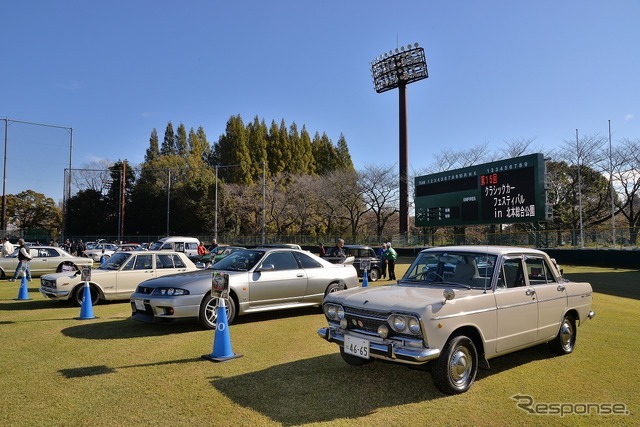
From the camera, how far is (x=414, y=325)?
4910 mm

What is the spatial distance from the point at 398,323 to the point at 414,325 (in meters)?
0.18

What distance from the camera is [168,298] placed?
8.10 metres

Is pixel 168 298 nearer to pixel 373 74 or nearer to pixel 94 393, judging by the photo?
pixel 94 393

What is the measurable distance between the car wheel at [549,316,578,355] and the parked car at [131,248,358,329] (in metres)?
4.76

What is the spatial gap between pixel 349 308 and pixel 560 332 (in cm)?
346

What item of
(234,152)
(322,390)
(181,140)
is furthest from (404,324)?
(181,140)

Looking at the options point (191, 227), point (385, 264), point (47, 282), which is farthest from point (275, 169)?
point (47, 282)

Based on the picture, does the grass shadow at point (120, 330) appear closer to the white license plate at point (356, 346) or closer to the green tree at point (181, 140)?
the white license plate at point (356, 346)

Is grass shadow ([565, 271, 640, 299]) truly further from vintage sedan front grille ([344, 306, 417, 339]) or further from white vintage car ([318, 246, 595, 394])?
vintage sedan front grille ([344, 306, 417, 339])

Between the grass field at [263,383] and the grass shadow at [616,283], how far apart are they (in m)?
8.17

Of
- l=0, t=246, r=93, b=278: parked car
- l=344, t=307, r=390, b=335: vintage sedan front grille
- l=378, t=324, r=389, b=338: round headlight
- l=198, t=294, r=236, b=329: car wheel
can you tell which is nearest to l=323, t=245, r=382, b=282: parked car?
l=198, t=294, r=236, b=329: car wheel

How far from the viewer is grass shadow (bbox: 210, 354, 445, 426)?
15.2 feet

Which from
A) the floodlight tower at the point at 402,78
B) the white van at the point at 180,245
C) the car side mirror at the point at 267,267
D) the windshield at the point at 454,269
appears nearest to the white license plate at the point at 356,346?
the windshield at the point at 454,269

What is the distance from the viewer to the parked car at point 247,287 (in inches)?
322
